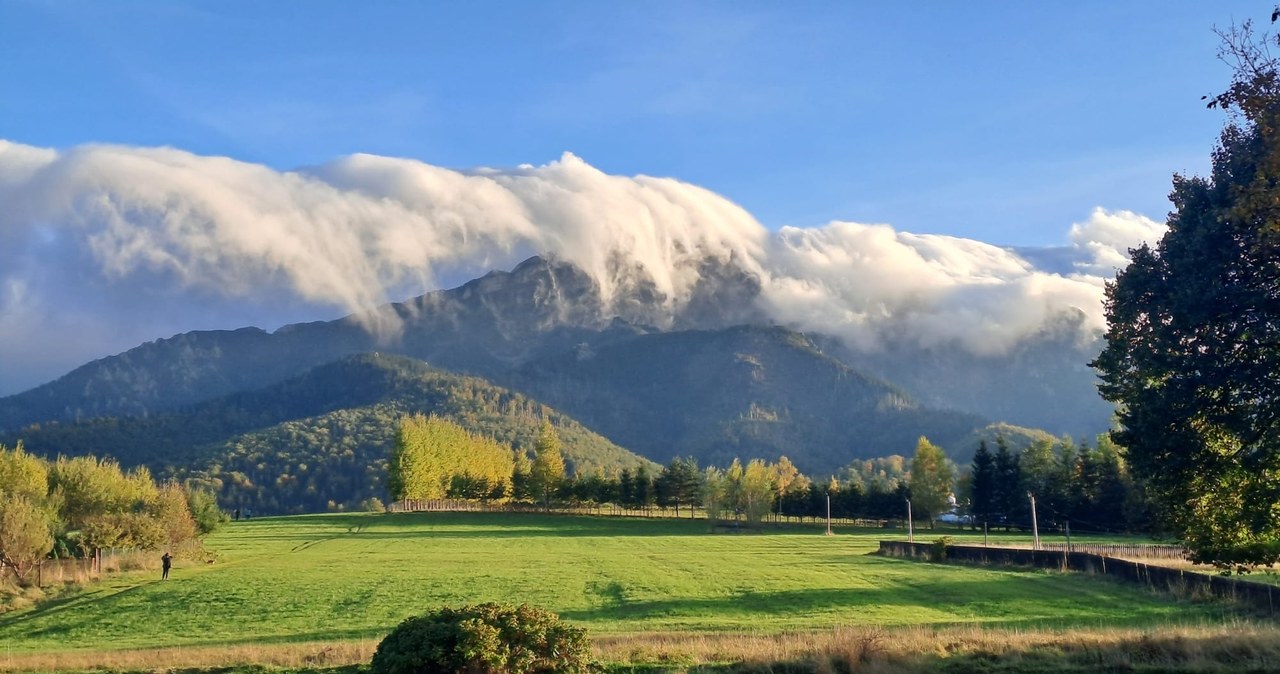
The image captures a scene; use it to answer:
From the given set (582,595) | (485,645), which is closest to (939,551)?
(582,595)

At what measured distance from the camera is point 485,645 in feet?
55.7

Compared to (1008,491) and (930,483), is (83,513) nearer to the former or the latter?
(930,483)

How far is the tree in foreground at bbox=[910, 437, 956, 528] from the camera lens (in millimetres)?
128250

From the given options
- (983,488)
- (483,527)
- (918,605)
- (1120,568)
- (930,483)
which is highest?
(930,483)

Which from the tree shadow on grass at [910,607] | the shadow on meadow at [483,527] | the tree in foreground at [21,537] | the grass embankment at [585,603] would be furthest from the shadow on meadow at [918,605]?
the shadow on meadow at [483,527]

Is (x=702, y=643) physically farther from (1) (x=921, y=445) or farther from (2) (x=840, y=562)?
(1) (x=921, y=445)

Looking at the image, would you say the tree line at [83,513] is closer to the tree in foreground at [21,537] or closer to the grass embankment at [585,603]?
the tree in foreground at [21,537]

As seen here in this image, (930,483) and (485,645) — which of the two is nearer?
(485,645)

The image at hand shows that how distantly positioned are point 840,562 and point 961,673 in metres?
45.5

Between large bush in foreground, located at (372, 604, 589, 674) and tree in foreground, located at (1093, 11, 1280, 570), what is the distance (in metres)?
16.8

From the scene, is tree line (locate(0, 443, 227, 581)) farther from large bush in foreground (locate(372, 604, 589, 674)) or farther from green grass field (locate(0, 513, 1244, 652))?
large bush in foreground (locate(372, 604, 589, 674))

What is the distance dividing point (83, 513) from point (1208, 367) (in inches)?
3836

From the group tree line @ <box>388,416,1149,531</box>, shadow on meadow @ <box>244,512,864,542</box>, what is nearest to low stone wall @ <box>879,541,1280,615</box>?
tree line @ <box>388,416,1149,531</box>

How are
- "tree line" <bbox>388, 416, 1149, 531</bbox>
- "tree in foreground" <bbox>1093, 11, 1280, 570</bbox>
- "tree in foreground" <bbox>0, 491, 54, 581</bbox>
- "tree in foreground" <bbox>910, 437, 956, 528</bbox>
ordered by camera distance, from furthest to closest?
1. "tree in foreground" <bbox>910, 437, 956, 528</bbox>
2. "tree line" <bbox>388, 416, 1149, 531</bbox>
3. "tree in foreground" <bbox>0, 491, 54, 581</bbox>
4. "tree in foreground" <bbox>1093, 11, 1280, 570</bbox>
